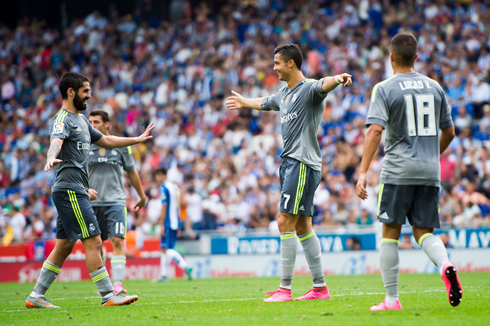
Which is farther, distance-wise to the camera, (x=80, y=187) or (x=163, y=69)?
(x=163, y=69)

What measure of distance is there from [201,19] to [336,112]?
9.85 m

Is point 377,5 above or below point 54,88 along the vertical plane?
above

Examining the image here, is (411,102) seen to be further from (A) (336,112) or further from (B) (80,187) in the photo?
(A) (336,112)

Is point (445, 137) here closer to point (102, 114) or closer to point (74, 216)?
point (74, 216)

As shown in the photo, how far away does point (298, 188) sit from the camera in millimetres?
6277

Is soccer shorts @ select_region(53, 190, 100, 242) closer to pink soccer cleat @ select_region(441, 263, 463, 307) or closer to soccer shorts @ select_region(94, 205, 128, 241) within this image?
soccer shorts @ select_region(94, 205, 128, 241)

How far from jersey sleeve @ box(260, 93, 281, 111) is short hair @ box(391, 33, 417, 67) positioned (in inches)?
74.4

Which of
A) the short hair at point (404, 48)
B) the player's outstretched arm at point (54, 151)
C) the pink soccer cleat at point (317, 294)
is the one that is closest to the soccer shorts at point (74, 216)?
the player's outstretched arm at point (54, 151)

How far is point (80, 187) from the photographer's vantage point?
645 centimetres

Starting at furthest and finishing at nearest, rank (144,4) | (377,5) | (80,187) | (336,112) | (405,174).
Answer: (144,4) < (377,5) < (336,112) < (80,187) < (405,174)

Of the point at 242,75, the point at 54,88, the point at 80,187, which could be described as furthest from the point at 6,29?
the point at 80,187

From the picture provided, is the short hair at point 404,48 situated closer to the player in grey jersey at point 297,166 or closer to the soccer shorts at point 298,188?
the player in grey jersey at point 297,166

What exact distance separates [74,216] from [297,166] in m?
2.51

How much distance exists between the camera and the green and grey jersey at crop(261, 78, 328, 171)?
6.37 meters
